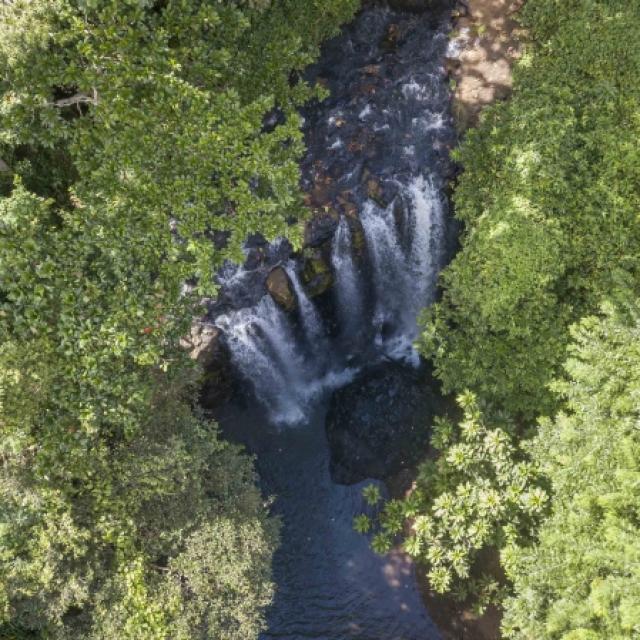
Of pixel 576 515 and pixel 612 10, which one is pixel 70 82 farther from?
pixel 612 10

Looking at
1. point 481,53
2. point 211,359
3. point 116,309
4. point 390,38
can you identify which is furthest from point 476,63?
point 116,309

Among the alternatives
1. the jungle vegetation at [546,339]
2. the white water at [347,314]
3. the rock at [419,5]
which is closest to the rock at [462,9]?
the rock at [419,5]

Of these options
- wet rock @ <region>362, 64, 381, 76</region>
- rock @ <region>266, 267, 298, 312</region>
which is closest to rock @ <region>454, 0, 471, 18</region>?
wet rock @ <region>362, 64, 381, 76</region>

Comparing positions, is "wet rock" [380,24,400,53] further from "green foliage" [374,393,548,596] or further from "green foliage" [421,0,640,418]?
"green foliage" [374,393,548,596]

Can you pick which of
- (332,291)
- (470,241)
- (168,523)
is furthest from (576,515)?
(332,291)

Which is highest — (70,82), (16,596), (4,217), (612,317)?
(70,82)

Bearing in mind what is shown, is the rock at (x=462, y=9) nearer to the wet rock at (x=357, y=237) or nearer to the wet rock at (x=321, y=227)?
the wet rock at (x=357, y=237)
